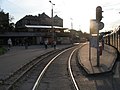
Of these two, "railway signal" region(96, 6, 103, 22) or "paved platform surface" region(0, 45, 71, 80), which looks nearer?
"paved platform surface" region(0, 45, 71, 80)

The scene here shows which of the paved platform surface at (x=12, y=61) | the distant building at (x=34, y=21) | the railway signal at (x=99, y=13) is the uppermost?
the distant building at (x=34, y=21)

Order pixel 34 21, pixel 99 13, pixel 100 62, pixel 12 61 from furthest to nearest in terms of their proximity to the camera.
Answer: pixel 34 21 → pixel 12 61 → pixel 100 62 → pixel 99 13

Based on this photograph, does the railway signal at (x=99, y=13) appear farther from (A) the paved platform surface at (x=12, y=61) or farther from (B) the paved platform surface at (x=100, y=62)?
(A) the paved platform surface at (x=12, y=61)

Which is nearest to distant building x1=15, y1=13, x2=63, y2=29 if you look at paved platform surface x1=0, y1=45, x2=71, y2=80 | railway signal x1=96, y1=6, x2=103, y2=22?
paved platform surface x1=0, y1=45, x2=71, y2=80

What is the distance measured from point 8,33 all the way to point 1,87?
81.4m

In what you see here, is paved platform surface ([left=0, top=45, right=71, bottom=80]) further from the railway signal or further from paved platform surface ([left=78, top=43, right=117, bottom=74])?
the railway signal

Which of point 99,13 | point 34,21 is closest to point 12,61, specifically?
point 99,13

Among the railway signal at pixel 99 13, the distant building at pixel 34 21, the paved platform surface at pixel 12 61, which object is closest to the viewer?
the paved platform surface at pixel 12 61

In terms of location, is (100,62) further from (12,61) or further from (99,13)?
(12,61)

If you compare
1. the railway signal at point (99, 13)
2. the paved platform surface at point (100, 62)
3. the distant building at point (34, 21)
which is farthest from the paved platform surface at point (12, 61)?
the distant building at point (34, 21)

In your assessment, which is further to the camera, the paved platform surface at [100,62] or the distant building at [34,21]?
the distant building at [34,21]

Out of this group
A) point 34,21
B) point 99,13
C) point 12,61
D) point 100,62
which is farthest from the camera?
point 34,21

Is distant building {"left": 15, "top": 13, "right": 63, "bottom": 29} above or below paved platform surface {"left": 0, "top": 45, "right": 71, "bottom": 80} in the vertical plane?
above

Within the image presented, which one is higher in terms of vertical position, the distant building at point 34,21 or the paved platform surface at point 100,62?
the distant building at point 34,21
